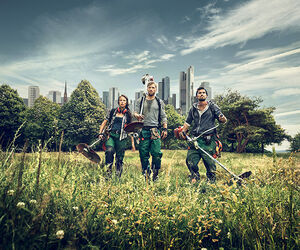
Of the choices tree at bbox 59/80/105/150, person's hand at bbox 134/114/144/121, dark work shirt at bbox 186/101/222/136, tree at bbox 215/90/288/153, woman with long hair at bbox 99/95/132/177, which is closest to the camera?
dark work shirt at bbox 186/101/222/136

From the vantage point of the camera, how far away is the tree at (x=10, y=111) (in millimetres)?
21016

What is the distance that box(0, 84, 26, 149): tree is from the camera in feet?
68.9

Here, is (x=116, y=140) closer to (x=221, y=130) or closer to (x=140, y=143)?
(x=140, y=143)

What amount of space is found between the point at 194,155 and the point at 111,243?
3683 millimetres

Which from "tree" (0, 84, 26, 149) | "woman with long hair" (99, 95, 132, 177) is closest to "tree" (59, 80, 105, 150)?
"tree" (0, 84, 26, 149)

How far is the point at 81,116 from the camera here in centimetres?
2141

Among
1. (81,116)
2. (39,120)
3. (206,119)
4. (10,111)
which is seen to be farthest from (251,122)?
(10,111)

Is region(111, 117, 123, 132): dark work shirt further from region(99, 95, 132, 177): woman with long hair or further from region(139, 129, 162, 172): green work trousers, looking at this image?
region(139, 129, 162, 172): green work trousers

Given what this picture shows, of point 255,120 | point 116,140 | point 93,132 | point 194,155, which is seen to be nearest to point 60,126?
point 93,132

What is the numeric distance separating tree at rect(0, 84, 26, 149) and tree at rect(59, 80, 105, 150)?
514 centimetres

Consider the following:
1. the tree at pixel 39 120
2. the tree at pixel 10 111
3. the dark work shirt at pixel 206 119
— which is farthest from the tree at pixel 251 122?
the tree at pixel 10 111

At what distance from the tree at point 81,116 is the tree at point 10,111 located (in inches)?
202

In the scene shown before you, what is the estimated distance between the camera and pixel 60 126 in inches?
810

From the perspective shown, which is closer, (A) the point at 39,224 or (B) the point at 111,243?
(A) the point at 39,224
